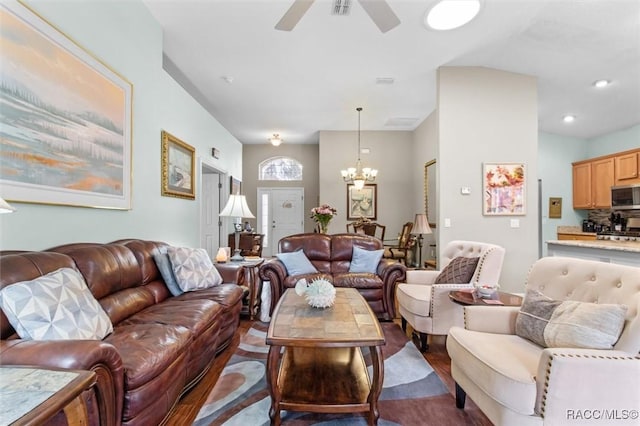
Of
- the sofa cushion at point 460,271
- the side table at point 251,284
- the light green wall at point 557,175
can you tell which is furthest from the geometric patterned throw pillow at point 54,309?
the light green wall at point 557,175

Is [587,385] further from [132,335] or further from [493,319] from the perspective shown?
[132,335]

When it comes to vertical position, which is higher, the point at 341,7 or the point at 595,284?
the point at 341,7

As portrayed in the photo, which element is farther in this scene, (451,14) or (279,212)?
(279,212)

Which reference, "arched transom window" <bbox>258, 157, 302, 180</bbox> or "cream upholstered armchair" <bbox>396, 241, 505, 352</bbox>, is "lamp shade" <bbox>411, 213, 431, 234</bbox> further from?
"arched transom window" <bbox>258, 157, 302, 180</bbox>

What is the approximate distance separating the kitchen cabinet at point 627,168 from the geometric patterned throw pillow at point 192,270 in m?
6.81

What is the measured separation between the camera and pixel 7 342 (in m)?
1.25

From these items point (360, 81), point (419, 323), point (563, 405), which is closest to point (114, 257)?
point (419, 323)

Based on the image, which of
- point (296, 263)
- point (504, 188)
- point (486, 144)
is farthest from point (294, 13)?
point (504, 188)

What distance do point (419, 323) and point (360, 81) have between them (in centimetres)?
357

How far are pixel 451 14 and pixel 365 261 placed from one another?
289 cm

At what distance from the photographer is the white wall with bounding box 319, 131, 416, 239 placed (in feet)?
24.5

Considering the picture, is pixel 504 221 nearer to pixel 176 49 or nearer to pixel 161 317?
pixel 161 317

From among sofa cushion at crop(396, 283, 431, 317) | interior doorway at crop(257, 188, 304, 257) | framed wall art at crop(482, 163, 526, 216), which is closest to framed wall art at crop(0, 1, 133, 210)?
sofa cushion at crop(396, 283, 431, 317)

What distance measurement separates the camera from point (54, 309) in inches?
58.1
